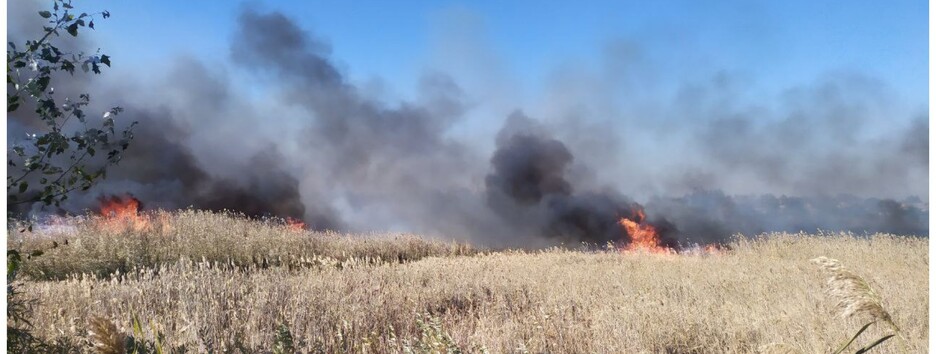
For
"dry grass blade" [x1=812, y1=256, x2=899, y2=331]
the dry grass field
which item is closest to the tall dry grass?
the dry grass field

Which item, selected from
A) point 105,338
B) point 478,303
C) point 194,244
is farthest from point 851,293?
point 194,244

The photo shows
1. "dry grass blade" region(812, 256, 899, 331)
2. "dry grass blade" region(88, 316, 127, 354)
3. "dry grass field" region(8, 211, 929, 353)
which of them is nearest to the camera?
"dry grass blade" region(88, 316, 127, 354)

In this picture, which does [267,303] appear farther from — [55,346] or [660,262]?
[660,262]

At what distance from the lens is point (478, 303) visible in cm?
533

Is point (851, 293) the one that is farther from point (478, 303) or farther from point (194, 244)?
point (194, 244)

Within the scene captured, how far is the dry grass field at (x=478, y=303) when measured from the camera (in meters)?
3.53

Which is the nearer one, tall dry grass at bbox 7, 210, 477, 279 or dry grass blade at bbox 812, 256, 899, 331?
dry grass blade at bbox 812, 256, 899, 331

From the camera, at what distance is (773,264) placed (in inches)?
288

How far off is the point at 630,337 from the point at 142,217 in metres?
8.04

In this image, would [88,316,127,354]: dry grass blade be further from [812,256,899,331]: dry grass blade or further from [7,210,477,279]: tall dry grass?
[7,210,477,279]: tall dry grass

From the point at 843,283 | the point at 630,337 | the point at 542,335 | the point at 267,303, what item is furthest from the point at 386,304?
the point at 843,283

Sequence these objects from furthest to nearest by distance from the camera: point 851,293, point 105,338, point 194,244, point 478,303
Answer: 1. point 194,244
2. point 478,303
3. point 851,293
4. point 105,338

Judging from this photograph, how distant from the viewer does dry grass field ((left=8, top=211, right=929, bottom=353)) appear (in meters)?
3.53

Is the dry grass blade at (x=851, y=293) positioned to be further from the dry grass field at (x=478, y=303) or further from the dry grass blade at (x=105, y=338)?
Answer: the dry grass blade at (x=105, y=338)
